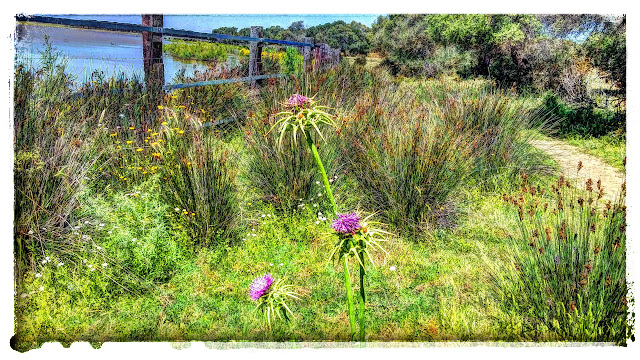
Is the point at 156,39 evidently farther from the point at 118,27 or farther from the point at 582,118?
the point at 582,118

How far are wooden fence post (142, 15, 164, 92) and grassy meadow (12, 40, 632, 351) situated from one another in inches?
11.0

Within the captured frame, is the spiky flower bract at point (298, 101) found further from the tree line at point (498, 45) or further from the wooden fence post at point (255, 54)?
the wooden fence post at point (255, 54)

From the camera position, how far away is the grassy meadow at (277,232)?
238 centimetres

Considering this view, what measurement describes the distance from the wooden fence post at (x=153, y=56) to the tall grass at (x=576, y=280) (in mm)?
3577

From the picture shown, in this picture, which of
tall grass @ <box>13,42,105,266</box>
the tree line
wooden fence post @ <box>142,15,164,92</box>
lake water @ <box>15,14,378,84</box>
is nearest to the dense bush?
the tree line

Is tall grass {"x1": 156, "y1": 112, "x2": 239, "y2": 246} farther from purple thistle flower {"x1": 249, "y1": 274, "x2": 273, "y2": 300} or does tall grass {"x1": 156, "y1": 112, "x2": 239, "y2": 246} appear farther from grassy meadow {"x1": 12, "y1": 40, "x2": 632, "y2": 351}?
purple thistle flower {"x1": 249, "y1": 274, "x2": 273, "y2": 300}

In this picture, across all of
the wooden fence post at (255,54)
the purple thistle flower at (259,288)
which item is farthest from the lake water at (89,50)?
the purple thistle flower at (259,288)

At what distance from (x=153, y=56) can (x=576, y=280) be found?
13.4ft

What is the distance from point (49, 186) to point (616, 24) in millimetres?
3558

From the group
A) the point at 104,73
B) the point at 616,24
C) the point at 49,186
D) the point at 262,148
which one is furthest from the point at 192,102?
the point at 616,24

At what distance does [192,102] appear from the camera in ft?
16.0

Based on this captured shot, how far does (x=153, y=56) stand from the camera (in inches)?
182

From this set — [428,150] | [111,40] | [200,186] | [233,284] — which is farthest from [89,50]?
[428,150]
